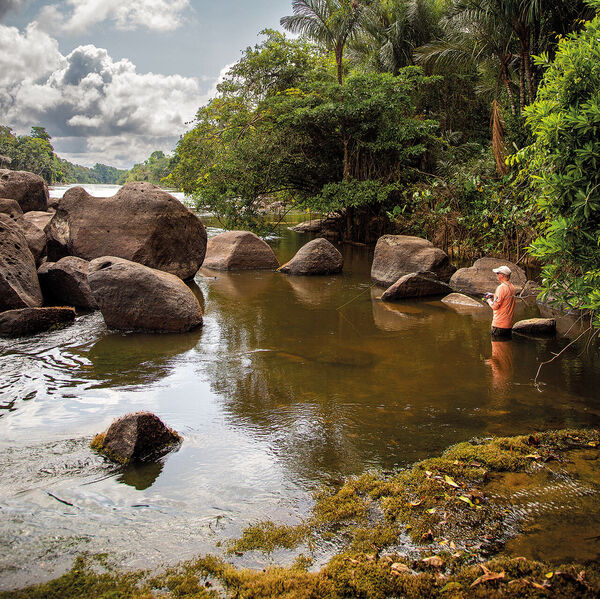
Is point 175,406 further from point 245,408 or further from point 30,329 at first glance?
point 30,329

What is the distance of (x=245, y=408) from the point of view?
601 cm

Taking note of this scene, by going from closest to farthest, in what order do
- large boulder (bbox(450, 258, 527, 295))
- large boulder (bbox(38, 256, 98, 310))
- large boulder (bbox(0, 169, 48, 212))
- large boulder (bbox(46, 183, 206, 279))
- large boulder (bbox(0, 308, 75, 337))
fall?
large boulder (bbox(0, 308, 75, 337))
large boulder (bbox(38, 256, 98, 310))
large boulder (bbox(46, 183, 206, 279))
large boulder (bbox(450, 258, 527, 295))
large boulder (bbox(0, 169, 48, 212))

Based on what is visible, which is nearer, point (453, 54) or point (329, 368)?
point (329, 368)

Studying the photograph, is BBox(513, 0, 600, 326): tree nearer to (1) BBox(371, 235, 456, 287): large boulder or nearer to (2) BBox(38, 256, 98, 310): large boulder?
(1) BBox(371, 235, 456, 287): large boulder

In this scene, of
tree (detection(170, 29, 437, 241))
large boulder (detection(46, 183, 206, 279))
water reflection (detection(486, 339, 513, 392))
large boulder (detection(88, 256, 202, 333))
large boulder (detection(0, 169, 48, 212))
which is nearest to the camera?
water reflection (detection(486, 339, 513, 392))

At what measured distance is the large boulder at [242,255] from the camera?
16.4m

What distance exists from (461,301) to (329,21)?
15.6 meters

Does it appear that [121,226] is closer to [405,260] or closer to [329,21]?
[405,260]

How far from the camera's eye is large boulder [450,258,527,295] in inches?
489

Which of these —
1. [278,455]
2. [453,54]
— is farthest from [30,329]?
[453,54]

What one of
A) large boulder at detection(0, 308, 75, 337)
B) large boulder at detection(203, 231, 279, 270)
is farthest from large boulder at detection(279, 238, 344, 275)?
large boulder at detection(0, 308, 75, 337)

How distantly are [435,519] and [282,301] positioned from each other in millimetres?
8464

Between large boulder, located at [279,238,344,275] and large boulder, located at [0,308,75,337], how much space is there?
762 cm

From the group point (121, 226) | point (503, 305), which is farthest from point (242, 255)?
point (503, 305)
